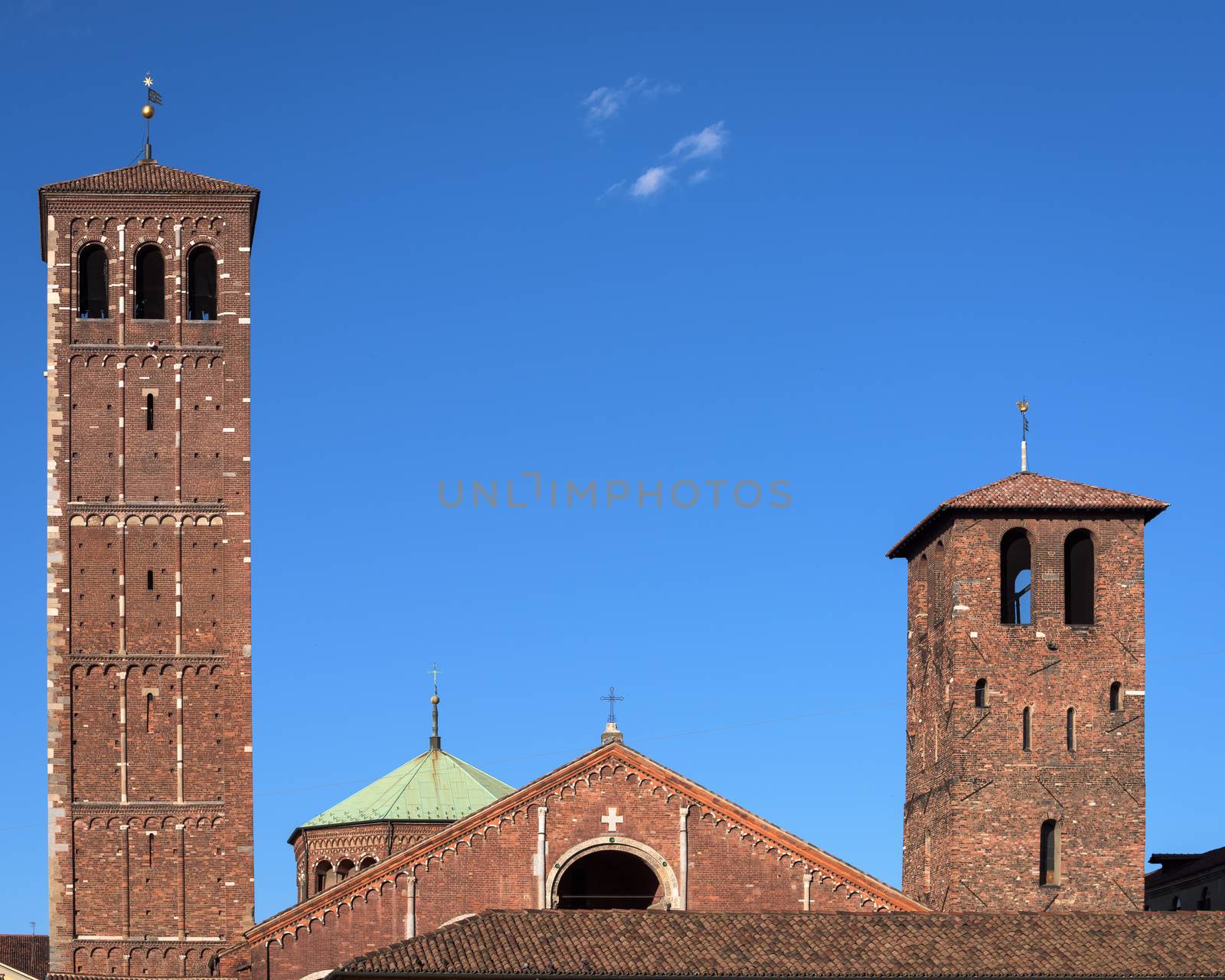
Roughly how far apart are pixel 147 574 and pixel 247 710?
3587 millimetres

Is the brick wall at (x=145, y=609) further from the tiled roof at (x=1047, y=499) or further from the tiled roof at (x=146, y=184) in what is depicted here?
the tiled roof at (x=1047, y=499)

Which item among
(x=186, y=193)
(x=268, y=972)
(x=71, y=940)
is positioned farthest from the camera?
(x=186, y=193)

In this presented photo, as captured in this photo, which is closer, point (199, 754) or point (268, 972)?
point (268, 972)

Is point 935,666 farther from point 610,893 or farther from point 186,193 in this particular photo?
point 186,193

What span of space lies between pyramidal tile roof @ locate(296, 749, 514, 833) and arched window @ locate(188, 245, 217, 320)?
1398cm

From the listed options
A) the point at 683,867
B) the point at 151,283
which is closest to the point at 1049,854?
the point at 683,867

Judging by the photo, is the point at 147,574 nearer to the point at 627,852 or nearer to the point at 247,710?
the point at 247,710

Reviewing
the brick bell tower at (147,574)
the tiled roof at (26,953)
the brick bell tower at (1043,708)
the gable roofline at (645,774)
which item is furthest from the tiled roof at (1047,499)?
the tiled roof at (26,953)

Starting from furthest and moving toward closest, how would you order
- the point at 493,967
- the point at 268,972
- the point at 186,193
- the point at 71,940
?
the point at 186,193 → the point at 71,940 → the point at 268,972 → the point at 493,967

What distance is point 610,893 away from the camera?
166 ft

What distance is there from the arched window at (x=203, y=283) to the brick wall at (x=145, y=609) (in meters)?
0.31

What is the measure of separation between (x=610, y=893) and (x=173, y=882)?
928 cm

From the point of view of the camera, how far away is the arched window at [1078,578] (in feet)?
160

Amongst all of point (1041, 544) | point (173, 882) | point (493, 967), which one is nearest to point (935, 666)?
point (1041, 544)
